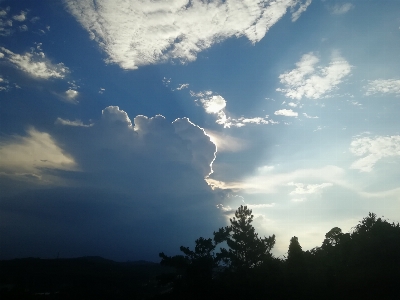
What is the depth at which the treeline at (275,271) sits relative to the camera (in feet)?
96.9

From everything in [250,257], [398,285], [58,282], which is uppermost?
[250,257]

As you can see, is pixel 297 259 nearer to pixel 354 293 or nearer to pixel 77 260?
pixel 354 293

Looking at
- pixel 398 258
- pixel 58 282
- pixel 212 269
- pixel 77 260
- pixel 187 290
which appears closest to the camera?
pixel 398 258

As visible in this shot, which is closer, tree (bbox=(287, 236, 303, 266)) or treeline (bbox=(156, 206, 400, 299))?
treeline (bbox=(156, 206, 400, 299))

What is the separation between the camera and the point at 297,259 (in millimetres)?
46438

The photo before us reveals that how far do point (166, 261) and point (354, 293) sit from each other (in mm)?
26060

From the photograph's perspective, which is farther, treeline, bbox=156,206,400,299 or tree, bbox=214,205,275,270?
tree, bbox=214,205,275,270

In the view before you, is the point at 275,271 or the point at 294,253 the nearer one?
the point at 275,271

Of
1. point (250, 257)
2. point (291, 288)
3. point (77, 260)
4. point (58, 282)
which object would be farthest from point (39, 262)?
point (291, 288)

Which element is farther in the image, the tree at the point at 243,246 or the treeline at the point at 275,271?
the tree at the point at 243,246

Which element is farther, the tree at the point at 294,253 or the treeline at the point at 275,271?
the tree at the point at 294,253

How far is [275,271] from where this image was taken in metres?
36.5

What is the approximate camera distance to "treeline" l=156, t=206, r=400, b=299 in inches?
1163

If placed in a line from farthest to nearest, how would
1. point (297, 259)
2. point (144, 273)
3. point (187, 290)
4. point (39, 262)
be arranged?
point (39, 262) < point (144, 273) < point (297, 259) < point (187, 290)
